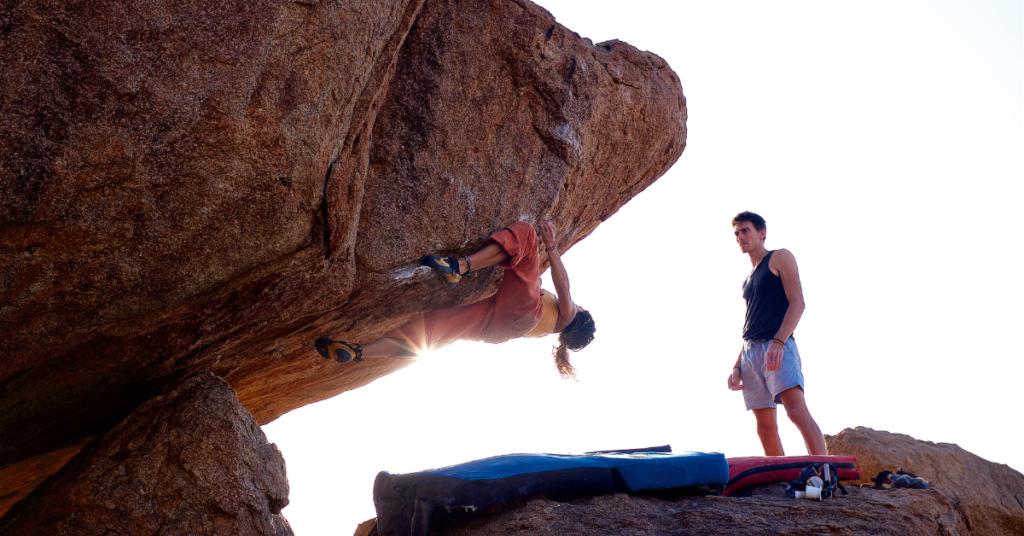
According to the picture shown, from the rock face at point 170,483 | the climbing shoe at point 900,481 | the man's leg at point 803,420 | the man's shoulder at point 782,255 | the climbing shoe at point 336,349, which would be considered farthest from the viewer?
the man's shoulder at point 782,255

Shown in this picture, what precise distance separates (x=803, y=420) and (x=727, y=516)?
7.25 ft

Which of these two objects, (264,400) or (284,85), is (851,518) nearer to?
(284,85)

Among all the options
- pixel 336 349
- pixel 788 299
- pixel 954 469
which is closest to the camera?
pixel 336 349

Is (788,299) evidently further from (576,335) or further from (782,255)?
(576,335)

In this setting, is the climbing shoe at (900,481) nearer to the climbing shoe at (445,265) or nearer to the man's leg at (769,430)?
the man's leg at (769,430)

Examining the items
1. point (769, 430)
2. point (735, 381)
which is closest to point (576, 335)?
point (735, 381)

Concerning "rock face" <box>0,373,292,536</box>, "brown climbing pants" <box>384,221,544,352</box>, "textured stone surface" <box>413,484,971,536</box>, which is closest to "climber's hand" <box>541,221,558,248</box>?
"brown climbing pants" <box>384,221,544,352</box>

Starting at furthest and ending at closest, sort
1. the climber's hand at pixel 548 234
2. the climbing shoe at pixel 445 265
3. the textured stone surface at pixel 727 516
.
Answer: the climber's hand at pixel 548 234 → the climbing shoe at pixel 445 265 → the textured stone surface at pixel 727 516

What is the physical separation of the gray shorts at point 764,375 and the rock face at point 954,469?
2.23 meters

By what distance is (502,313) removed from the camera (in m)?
6.16

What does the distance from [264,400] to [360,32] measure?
5.01 meters

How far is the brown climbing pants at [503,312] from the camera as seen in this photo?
19.2 ft

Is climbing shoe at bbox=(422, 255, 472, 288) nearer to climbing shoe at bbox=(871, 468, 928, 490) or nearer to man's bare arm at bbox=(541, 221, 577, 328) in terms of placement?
man's bare arm at bbox=(541, 221, 577, 328)

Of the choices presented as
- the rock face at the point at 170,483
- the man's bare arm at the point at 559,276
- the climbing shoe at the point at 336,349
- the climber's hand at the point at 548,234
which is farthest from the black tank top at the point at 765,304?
the rock face at the point at 170,483
